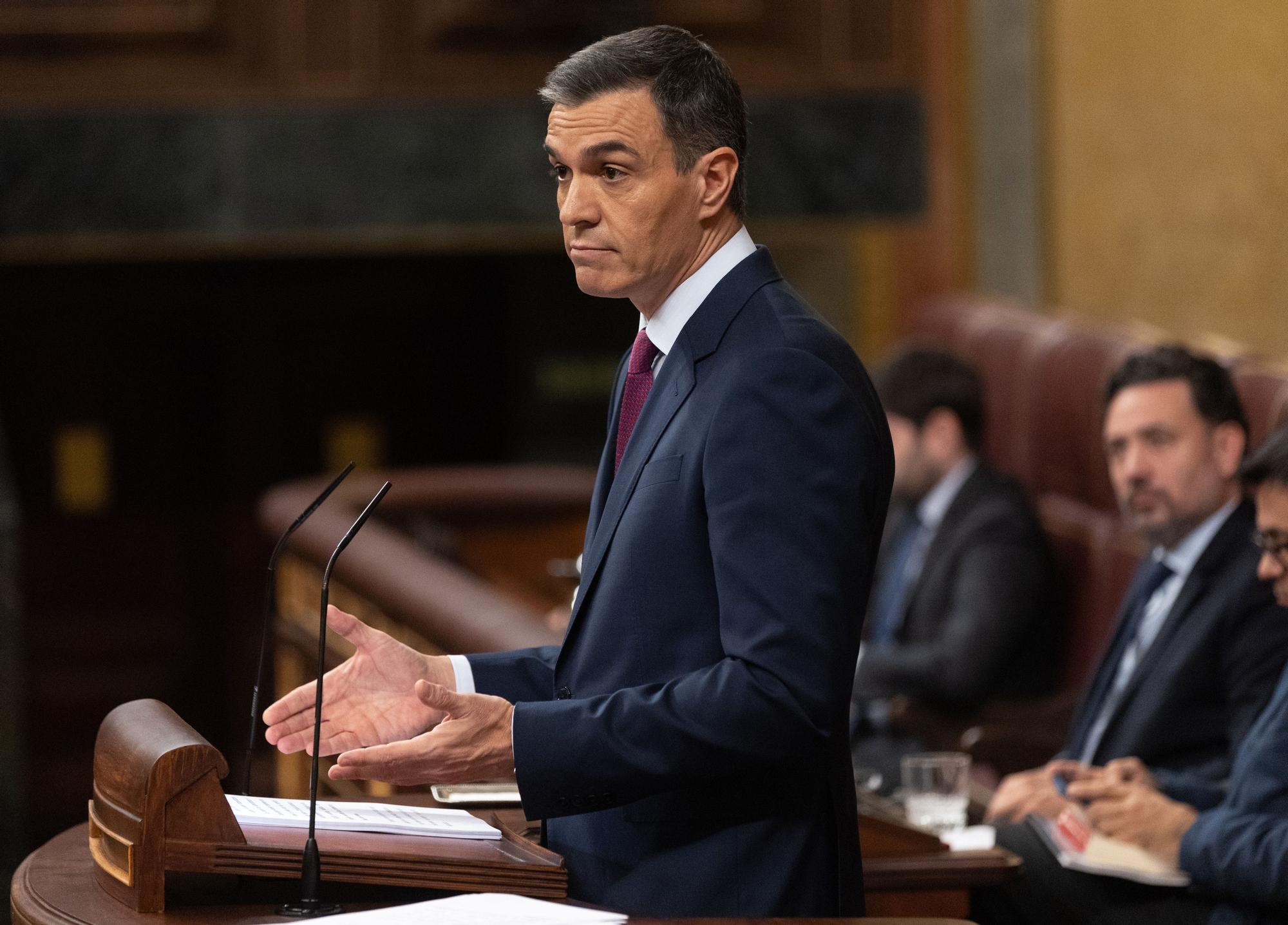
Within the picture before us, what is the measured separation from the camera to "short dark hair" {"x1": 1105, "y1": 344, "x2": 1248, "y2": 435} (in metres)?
3.44

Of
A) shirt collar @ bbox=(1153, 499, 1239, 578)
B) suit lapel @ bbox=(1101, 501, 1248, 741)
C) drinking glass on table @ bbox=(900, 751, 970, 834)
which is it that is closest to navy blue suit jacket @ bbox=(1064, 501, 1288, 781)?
suit lapel @ bbox=(1101, 501, 1248, 741)

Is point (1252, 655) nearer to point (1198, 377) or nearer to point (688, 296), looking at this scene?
point (1198, 377)

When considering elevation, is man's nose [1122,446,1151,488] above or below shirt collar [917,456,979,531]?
above

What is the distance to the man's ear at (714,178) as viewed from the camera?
186 cm

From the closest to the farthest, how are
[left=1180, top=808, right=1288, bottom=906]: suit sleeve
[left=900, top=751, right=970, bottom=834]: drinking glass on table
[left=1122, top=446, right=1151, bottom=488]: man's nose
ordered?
[left=1180, top=808, right=1288, bottom=906]: suit sleeve, [left=900, top=751, right=970, bottom=834]: drinking glass on table, [left=1122, top=446, right=1151, bottom=488]: man's nose

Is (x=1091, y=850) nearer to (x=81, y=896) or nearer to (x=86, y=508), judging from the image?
(x=81, y=896)

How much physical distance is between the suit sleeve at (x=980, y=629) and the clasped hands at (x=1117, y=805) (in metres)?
1.40

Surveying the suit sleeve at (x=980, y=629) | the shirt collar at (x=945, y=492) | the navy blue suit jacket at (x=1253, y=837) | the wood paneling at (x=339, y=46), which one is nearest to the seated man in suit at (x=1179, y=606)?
the navy blue suit jacket at (x=1253, y=837)

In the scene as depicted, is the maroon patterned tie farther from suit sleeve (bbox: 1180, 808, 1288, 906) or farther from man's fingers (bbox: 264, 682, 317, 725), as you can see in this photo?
suit sleeve (bbox: 1180, 808, 1288, 906)

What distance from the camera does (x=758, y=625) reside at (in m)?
1.69

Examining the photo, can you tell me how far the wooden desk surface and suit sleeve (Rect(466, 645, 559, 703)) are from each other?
0.28 m

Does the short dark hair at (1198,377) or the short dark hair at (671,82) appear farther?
the short dark hair at (1198,377)

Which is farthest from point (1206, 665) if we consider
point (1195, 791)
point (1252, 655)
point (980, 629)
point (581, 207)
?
point (581, 207)

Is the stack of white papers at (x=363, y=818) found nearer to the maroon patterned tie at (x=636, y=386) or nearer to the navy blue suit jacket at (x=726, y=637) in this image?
the navy blue suit jacket at (x=726, y=637)
